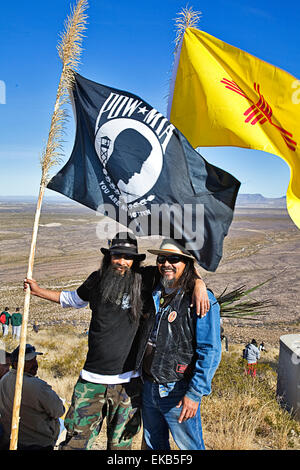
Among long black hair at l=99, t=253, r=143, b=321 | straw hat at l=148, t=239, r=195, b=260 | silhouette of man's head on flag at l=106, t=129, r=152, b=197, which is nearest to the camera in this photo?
straw hat at l=148, t=239, r=195, b=260

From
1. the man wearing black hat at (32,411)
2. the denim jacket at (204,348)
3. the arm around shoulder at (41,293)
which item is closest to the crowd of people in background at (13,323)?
the man wearing black hat at (32,411)

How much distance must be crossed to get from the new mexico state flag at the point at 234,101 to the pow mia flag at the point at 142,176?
1.84 ft

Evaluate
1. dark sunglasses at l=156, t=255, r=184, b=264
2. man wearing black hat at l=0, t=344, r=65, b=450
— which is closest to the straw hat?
dark sunglasses at l=156, t=255, r=184, b=264

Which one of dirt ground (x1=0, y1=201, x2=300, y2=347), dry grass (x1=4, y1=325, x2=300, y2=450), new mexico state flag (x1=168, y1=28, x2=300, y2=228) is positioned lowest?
dirt ground (x1=0, y1=201, x2=300, y2=347)

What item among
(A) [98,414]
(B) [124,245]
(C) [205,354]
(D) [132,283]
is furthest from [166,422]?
(B) [124,245]

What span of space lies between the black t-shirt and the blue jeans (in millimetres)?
274

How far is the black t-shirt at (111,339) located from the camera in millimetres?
3080

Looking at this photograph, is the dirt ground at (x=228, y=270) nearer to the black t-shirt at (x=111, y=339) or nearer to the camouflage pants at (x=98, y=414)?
the black t-shirt at (x=111, y=339)

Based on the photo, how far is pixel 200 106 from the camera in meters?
4.20

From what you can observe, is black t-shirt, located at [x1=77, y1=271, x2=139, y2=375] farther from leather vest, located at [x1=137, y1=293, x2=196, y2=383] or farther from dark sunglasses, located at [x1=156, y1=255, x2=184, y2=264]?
dark sunglasses, located at [x1=156, y1=255, x2=184, y2=264]

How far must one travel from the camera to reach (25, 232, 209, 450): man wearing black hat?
3047mm

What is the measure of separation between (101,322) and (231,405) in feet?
9.43
